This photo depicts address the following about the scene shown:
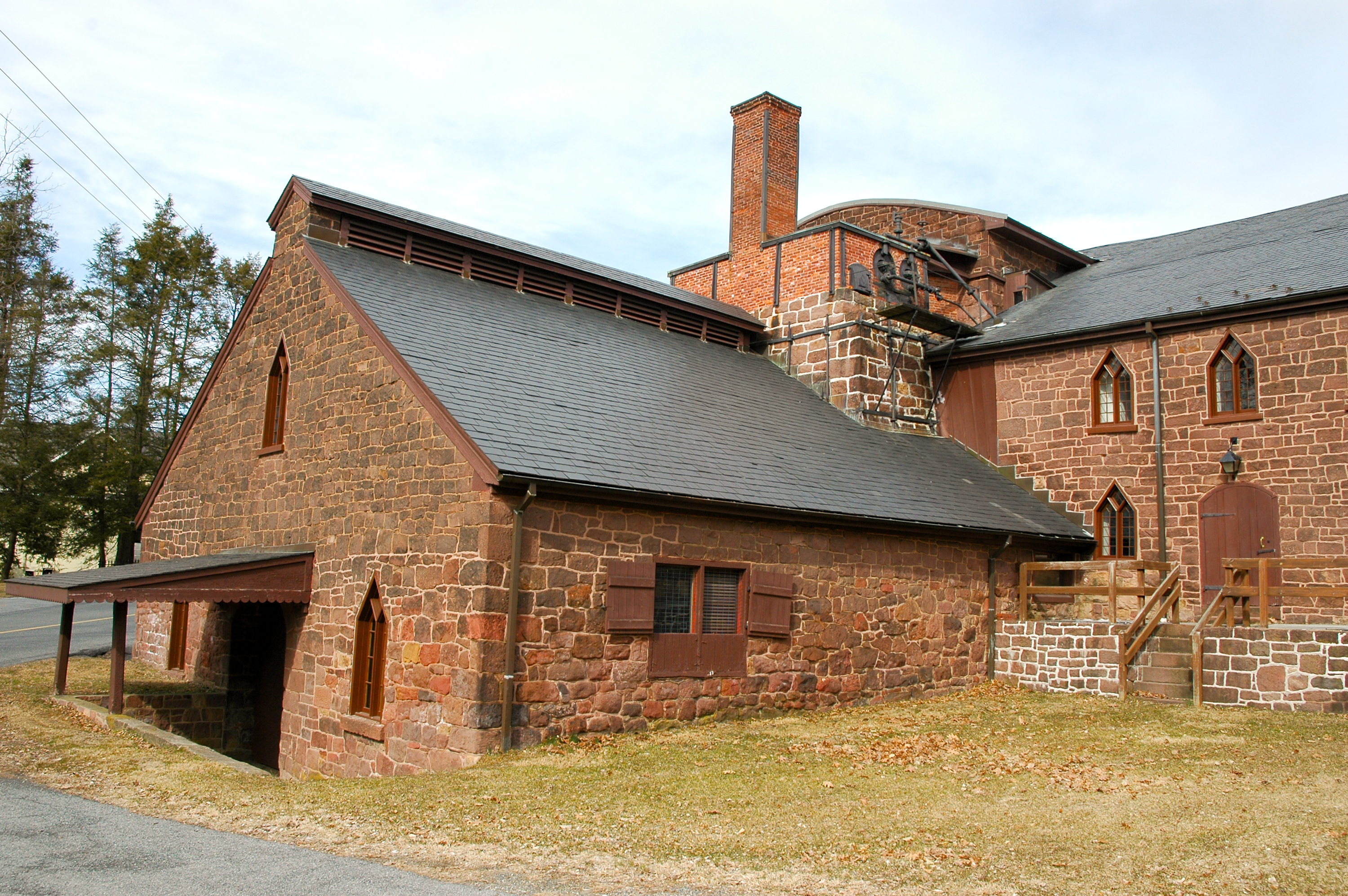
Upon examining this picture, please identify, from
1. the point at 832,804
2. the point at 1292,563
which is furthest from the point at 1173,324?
the point at 832,804

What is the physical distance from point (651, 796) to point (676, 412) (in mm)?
6685

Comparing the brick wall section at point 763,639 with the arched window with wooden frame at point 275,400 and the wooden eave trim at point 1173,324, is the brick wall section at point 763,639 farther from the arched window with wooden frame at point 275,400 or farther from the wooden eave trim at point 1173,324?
the arched window with wooden frame at point 275,400

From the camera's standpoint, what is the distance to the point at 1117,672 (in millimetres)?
14008

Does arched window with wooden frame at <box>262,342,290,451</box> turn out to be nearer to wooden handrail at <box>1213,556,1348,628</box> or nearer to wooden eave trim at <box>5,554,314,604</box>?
wooden eave trim at <box>5,554,314,604</box>

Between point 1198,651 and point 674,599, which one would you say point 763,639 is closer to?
point 674,599

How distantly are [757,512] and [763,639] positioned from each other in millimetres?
1621

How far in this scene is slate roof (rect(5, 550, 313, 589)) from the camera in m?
12.1

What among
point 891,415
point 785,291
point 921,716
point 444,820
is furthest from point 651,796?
point 785,291

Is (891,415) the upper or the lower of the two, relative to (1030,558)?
upper

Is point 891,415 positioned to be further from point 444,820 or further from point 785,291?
point 444,820

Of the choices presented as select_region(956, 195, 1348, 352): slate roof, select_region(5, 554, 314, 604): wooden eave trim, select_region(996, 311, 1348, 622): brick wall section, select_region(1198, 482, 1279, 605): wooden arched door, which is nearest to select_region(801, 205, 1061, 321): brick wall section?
select_region(956, 195, 1348, 352): slate roof

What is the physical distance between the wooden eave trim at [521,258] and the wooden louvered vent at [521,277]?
5 cm

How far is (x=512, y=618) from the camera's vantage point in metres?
10.4

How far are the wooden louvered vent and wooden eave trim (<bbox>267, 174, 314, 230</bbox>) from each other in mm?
631
